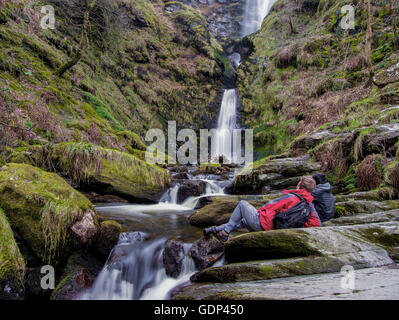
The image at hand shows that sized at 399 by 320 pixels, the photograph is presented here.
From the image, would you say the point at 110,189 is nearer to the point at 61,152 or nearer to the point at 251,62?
the point at 61,152

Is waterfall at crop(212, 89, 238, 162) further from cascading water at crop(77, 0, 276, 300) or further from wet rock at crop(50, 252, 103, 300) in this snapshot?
wet rock at crop(50, 252, 103, 300)

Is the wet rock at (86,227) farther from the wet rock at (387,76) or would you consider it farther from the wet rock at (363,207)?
the wet rock at (387,76)

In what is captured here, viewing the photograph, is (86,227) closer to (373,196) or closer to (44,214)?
(44,214)

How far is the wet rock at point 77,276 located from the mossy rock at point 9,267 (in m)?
0.44

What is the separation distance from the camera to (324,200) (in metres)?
3.55

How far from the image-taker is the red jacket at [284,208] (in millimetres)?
3148

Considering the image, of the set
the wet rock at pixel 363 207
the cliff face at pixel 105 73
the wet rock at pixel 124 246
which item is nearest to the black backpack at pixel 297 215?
the wet rock at pixel 363 207

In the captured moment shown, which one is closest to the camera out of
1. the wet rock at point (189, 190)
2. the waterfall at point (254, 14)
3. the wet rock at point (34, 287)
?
the wet rock at point (34, 287)

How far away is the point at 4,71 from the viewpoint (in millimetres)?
7195

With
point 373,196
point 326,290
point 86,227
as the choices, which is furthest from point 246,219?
point 373,196

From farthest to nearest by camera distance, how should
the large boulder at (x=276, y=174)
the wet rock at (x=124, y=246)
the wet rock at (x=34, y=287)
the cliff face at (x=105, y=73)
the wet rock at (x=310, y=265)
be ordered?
the cliff face at (x=105, y=73)
the large boulder at (x=276, y=174)
the wet rock at (x=124, y=246)
the wet rock at (x=34, y=287)
the wet rock at (x=310, y=265)

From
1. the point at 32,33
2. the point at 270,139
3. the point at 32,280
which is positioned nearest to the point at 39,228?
the point at 32,280

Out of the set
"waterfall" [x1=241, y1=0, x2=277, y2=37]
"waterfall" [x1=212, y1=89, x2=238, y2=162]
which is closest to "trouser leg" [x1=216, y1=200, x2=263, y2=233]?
"waterfall" [x1=212, y1=89, x2=238, y2=162]
